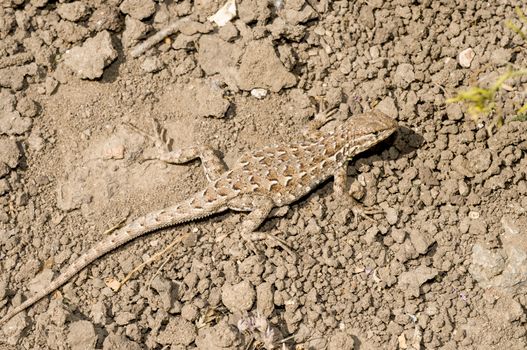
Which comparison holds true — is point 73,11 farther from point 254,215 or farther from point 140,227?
point 254,215

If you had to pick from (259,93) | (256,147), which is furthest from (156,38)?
(256,147)

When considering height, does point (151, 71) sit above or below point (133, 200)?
above

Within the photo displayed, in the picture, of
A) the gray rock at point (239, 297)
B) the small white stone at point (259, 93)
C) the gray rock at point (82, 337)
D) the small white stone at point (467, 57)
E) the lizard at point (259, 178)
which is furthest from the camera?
the small white stone at point (259, 93)

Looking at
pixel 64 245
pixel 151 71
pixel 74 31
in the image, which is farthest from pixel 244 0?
pixel 64 245

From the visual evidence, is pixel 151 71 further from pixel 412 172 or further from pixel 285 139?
pixel 412 172

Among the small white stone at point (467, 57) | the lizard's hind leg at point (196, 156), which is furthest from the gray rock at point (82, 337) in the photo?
the small white stone at point (467, 57)

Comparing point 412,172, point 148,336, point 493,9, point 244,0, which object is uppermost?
point 244,0

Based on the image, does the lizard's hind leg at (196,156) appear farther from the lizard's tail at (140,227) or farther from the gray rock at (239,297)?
the gray rock at (239,297)
